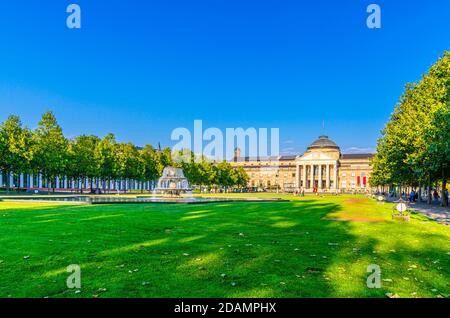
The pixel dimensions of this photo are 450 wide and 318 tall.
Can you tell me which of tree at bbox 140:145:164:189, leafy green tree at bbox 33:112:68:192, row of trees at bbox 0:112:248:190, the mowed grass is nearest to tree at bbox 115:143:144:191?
row of trees at bbox 0:112:248:190

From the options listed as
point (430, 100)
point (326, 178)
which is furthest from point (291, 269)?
point (326, 178)

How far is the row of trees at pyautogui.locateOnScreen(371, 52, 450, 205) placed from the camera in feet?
98.3

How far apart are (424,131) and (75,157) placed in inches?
2822

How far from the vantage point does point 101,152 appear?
3445 inches

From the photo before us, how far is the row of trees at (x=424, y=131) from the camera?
29959 millimetres

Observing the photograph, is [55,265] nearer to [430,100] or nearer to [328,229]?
[328,229]

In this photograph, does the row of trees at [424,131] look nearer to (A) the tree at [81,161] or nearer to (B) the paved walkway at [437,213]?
(B) the paved walkway at [437,213]

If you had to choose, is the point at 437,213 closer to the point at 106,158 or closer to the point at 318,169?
the point at 106,158

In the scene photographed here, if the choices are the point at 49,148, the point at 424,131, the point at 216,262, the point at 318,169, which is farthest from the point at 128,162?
the point at 318,169

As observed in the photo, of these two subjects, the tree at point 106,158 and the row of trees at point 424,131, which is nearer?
the row of trees at point 424,131

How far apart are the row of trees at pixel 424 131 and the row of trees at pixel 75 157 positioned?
61.4m

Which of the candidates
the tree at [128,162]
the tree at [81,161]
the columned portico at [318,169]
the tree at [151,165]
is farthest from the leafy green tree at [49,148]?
the columned portico at [318,169]

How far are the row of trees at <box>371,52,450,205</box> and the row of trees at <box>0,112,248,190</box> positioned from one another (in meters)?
61.4
